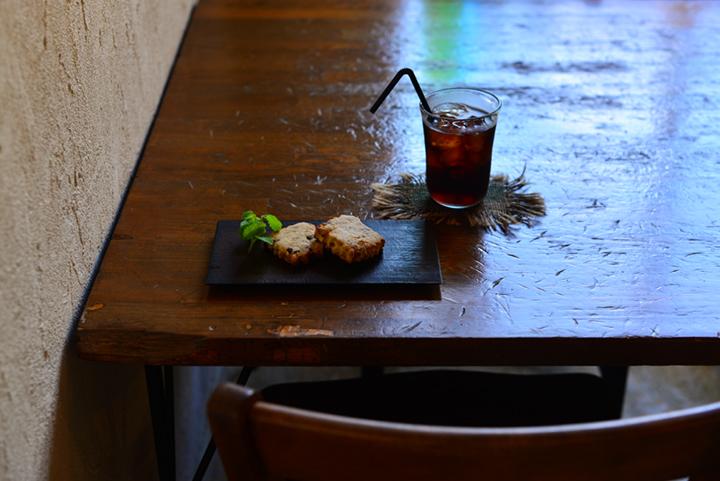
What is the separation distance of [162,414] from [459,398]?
1.34 feet

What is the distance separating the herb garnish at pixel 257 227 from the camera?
39.9 inches

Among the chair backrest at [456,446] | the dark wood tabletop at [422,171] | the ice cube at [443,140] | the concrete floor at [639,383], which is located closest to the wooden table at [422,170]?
the dark wood tabletop at [422,171]

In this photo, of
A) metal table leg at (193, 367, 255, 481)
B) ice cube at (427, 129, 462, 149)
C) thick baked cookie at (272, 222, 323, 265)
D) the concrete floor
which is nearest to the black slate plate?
thick baked cookie at (272, 222, 323, 265)

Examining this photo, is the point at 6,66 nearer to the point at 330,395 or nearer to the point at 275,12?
the point at 330,395

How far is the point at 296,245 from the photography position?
3.27 ft

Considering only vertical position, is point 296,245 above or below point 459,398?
above

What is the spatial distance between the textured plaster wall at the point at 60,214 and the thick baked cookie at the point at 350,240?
0.92 ft

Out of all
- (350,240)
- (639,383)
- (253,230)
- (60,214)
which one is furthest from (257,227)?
(639,383)

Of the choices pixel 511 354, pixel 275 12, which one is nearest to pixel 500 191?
pixel 511 354

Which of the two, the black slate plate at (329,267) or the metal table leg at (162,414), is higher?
the black slate plate at (329,267)

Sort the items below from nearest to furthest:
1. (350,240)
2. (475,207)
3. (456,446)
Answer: (456,446) < (350,240) < (475,207)

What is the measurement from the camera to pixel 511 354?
0.90 meters

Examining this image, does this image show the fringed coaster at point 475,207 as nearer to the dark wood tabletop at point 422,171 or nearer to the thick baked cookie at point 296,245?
the dark wood tabletop at point 422,171

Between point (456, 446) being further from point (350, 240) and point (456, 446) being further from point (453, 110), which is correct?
point (453, 110)
